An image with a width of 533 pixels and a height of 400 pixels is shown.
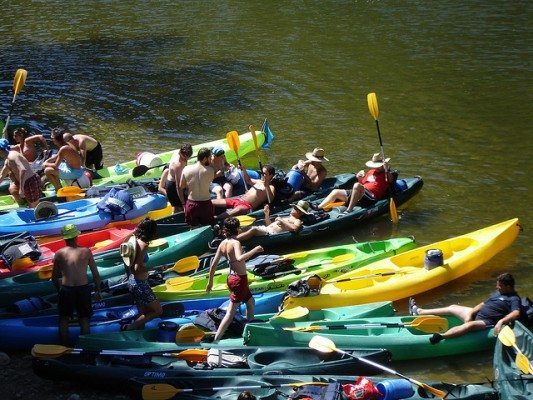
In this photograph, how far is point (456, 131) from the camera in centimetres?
1656

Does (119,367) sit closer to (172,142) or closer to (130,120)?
(172,142)

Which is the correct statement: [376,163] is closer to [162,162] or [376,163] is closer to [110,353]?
[162,162]

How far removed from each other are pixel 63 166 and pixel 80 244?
80.6 inches

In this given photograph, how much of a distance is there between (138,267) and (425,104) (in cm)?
1046

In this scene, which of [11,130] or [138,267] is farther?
[11,130]

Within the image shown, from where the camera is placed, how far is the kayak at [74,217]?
1188cm

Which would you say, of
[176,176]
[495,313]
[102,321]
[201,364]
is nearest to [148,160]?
[176,176]

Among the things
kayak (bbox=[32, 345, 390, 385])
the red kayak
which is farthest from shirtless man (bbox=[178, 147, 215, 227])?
kayak (bbox=[32, 345, 390, 385])

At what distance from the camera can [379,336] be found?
926cm

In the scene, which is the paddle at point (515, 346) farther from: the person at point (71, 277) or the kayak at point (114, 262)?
the kayak at point (114, 262)

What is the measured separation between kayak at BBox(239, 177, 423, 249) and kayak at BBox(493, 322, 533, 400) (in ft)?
13.2

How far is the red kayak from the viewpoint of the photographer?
1085 cm

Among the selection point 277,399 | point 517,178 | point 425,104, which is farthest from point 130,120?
point 277,399

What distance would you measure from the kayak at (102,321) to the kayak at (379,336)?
0.93m
